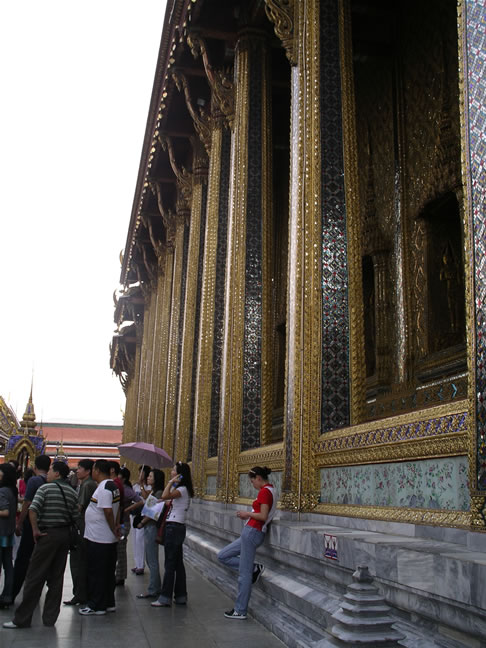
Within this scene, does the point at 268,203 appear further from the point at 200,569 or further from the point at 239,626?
the point at 239,626

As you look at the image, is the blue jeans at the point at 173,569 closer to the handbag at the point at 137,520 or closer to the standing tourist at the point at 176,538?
the standing tourist at the point at 176,538

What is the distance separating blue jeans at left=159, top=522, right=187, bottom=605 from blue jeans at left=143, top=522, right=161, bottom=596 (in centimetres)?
39

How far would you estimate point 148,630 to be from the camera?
15.4ft

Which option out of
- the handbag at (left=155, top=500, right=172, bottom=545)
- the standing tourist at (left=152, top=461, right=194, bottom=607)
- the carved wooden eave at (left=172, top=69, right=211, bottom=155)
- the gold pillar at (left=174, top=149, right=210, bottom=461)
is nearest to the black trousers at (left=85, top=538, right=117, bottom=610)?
the standing tourist at (left=152, top=461, right=194, bottom=607)

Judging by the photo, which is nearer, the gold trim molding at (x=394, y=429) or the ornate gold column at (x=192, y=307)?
the gold trim molding at (x=394, y=429)

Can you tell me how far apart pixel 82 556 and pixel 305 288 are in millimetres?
2989

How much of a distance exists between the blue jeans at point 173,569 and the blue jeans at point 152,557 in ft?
1.28

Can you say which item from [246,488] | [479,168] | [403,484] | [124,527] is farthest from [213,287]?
[479,168]

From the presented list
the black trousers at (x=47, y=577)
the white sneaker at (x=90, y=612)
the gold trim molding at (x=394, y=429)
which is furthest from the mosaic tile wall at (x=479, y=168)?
the white sneaker at (x=90, y=612)

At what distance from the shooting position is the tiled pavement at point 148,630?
4262 mm

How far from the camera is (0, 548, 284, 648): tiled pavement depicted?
168 inches

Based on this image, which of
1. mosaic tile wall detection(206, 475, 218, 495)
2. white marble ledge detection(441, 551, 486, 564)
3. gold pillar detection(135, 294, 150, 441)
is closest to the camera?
white marble ledge detection(441, 551, 486, 564)

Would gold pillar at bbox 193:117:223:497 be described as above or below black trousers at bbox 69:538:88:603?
above

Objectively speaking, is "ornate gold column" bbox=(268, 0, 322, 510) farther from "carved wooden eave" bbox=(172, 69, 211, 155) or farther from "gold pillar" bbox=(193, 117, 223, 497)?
"carved wooden eave" bbox=(172, 69, 211, 155)
